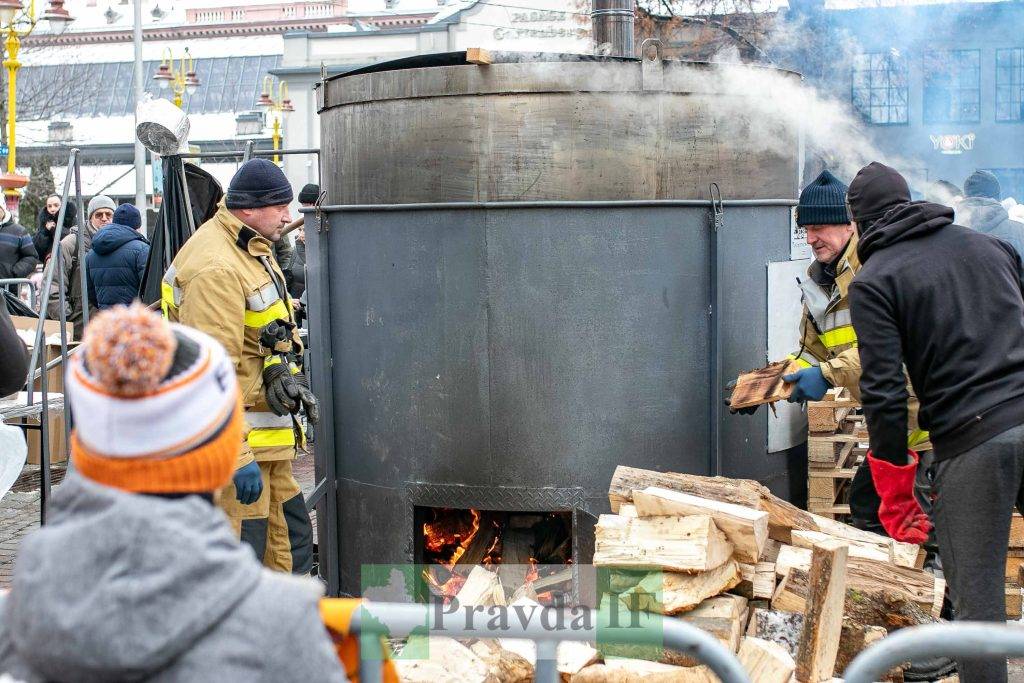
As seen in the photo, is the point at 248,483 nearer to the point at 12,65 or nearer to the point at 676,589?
the point at 676,589

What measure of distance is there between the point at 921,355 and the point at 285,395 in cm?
256

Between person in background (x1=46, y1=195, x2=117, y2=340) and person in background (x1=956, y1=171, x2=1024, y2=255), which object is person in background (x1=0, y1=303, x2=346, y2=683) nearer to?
person in background (x1=956, y1=171, x2=1024, y2=255)

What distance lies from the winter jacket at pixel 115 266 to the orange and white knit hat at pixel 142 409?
7.86 m

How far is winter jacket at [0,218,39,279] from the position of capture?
11.9 metres

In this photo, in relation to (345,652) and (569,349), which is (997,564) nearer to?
(569,349)

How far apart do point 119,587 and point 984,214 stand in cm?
840

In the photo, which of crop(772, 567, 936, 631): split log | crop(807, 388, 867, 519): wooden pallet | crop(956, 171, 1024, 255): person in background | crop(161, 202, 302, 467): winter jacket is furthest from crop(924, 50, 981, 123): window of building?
crop(161, 202, 302, 467): winter jacket

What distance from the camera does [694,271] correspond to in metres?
5.52

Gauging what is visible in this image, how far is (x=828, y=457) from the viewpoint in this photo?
6.12 m

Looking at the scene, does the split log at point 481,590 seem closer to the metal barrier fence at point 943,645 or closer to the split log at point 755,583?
the split log at point 755,583

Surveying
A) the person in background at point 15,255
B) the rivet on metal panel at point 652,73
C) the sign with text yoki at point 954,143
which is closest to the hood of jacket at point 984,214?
the rivet on metal panel at point 652,73

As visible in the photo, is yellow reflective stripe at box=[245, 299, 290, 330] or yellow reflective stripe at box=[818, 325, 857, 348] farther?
yellow reflective stripe at box=[818, 325, 857, 348]

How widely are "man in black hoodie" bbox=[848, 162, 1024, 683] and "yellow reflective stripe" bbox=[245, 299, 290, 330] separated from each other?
242 centimetres

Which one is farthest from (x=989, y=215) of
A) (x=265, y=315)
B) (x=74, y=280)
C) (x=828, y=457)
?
(x=74, y=280)
